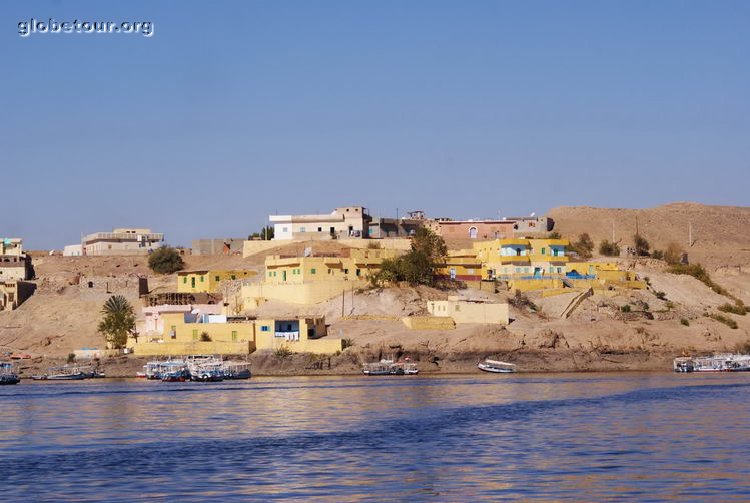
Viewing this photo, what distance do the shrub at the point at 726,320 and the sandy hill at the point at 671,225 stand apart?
40.2 meters

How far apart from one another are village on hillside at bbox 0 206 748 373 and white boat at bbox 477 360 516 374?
0.93 metres

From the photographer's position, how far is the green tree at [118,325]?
85938 millimetres

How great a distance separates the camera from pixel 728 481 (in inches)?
1186

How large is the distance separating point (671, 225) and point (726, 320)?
64605mm

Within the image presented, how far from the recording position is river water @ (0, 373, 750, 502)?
30078 mm

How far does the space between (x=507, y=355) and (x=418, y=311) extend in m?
8.45

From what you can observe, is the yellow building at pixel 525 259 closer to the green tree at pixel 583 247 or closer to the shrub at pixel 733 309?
the shrub at pixel 733 309

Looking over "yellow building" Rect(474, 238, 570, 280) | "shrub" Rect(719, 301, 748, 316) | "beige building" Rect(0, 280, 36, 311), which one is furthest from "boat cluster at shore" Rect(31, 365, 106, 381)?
"shrub" Rect(719, 301, 748, 316)

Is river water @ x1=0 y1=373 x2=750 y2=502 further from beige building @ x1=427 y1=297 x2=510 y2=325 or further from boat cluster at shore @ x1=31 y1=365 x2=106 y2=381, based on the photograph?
beige building @ x1=427 y1=297 x2=510 y2=325

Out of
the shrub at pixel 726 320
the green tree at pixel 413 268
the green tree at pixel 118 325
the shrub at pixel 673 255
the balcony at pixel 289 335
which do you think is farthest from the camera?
the shrub at pixel 673 255

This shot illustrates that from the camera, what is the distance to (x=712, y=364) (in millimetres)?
78625

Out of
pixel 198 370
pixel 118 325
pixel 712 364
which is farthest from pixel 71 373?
pixel 712 364

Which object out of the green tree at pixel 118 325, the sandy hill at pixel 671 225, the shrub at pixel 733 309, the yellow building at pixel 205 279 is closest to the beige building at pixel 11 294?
the yellow building at pixel 205 279

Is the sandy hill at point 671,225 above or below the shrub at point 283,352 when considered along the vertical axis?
above
